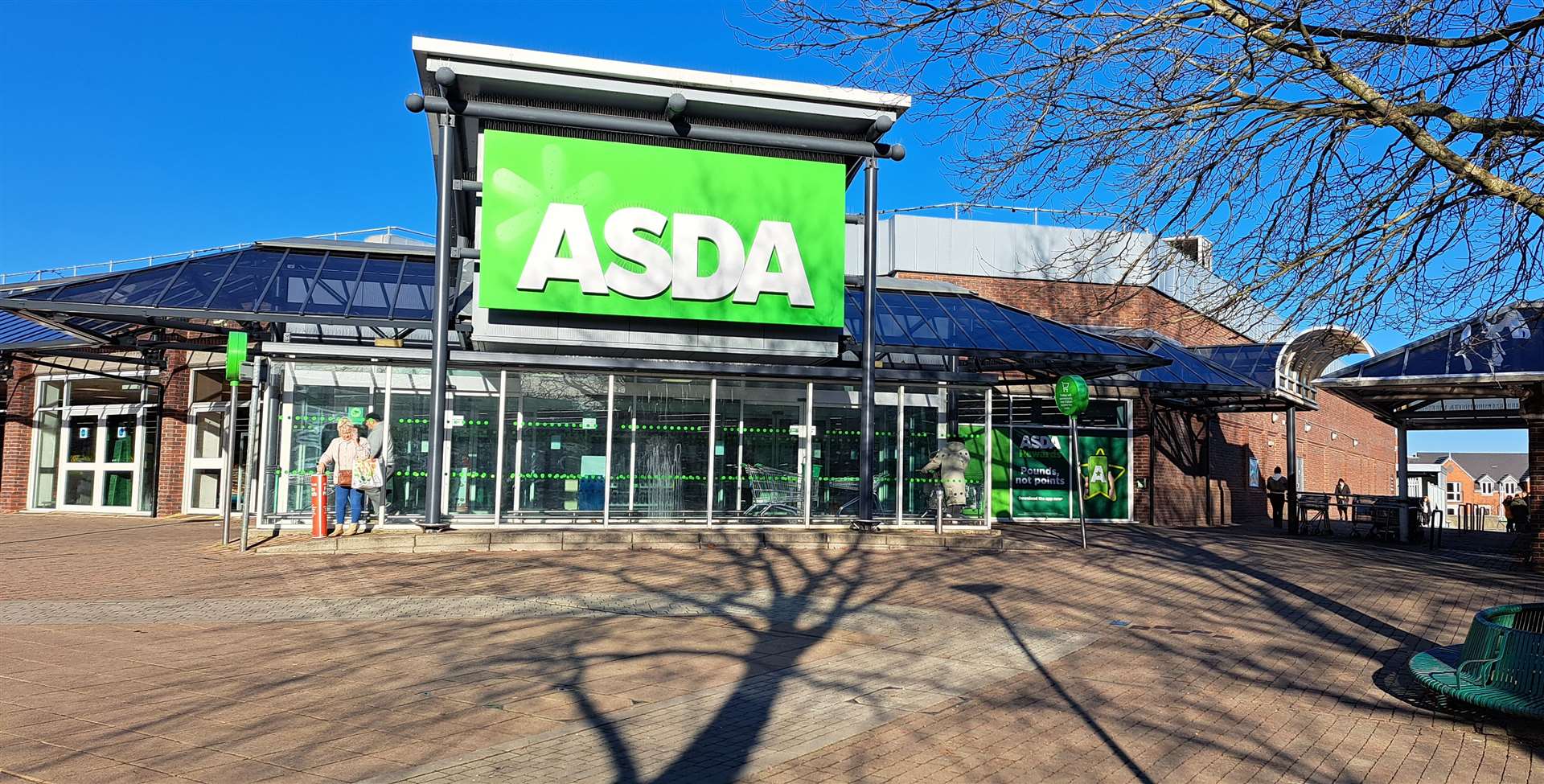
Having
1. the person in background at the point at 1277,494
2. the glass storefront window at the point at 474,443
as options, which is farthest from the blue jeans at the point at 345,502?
the person in background at the point at 1277,494

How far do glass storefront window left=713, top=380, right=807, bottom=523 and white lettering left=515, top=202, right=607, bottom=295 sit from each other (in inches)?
99.4

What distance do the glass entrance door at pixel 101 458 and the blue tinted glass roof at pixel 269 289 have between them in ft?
23.0

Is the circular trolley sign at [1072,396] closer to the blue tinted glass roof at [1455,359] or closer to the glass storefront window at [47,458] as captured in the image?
the blue tinted glass roof at [1455,359]

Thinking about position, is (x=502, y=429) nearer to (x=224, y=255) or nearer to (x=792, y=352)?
(x=792, y=352)

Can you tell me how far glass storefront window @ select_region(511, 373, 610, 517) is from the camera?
1606 centimetres

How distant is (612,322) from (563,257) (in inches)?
49.0

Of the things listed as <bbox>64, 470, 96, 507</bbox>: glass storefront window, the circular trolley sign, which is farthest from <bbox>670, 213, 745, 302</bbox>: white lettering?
<bbox>64, 470, 96, 507</bbox>: glass storefront window

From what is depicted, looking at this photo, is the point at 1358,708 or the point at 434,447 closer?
the point at 1358,708

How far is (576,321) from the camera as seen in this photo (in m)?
16.8

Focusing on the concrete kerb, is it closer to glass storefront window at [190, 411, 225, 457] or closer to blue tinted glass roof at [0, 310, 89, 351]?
glass storefront window at [190, 411, 225, 457]

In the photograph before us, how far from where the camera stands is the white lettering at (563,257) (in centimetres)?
1623

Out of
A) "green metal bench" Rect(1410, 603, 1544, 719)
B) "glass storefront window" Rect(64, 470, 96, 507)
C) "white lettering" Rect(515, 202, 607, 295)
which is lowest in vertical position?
"green metal bench" Rect(1410, 603, 1544, 719)

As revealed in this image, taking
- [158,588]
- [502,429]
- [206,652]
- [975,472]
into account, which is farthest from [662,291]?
[206,652]

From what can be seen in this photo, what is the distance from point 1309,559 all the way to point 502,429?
11776 millimetres
